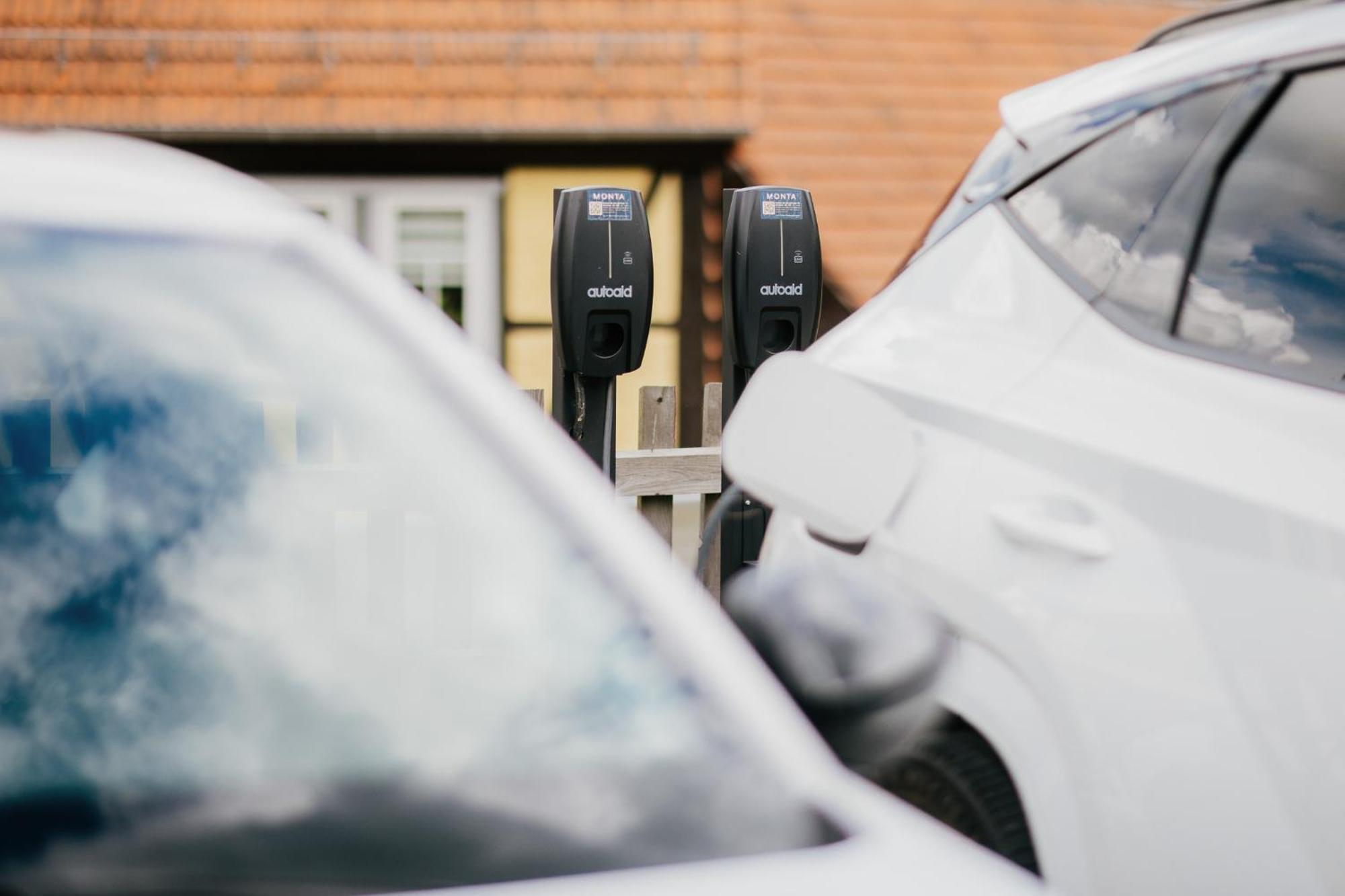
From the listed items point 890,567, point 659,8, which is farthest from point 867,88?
point 890,567

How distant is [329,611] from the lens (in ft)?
3.17

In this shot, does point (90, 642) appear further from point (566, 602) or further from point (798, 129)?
point (798, 129)

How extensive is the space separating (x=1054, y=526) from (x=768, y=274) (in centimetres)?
223

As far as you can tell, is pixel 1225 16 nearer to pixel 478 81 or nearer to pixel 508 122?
pixel 508 122

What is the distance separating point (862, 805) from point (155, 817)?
1.60ft

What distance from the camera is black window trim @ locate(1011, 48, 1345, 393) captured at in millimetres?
1644

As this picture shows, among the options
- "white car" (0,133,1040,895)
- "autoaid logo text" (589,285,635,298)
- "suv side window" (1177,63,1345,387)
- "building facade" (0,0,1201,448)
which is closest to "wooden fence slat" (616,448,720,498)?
"autoaid logo text" (589,285,635,298)

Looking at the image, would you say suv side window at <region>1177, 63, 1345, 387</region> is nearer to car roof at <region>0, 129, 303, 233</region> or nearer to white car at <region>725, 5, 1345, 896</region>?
white car at <region>725, 5, 1345, 896</region>

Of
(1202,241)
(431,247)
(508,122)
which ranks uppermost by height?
(508,122)

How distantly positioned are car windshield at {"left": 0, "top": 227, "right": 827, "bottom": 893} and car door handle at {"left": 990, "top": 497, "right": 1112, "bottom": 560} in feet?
2.52

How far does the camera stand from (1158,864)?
4.97 ft

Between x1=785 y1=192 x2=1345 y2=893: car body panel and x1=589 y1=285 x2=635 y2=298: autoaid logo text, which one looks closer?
x1=785 y1=192 x2=1345 y2=893: car body panel

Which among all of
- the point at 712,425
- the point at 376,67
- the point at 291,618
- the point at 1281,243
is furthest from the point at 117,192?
the point at 376,67

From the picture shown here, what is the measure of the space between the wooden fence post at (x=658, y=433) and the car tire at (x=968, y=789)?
2.43 meters
